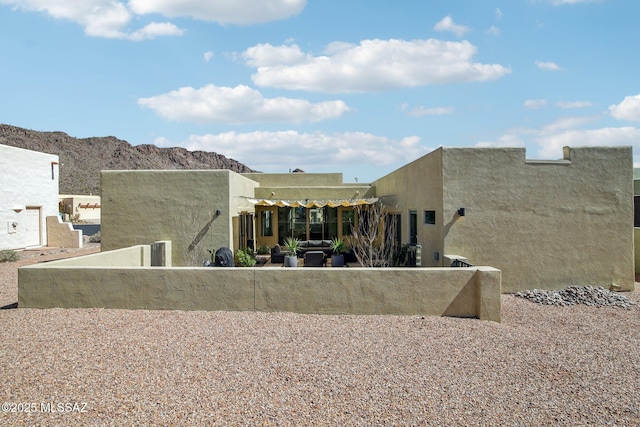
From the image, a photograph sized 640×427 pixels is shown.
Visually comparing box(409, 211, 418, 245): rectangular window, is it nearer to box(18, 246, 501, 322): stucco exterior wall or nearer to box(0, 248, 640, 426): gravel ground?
box(18, 246, 501, 322): stucco exterior wall

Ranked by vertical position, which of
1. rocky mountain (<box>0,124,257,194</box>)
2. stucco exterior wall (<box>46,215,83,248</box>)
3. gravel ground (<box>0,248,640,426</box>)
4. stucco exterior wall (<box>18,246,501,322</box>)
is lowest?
gravel ground (<box>0,248,640,426</box>)

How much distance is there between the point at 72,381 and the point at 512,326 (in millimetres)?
8066

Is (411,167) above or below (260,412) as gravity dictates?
above

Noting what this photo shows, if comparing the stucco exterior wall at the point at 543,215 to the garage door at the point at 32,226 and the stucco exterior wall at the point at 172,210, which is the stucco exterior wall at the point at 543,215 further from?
the garage door at the point at 32,226

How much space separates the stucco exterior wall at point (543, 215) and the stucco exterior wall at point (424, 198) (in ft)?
1.09

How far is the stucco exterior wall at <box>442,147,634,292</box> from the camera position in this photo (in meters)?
12.8

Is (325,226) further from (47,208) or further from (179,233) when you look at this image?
(47,208)

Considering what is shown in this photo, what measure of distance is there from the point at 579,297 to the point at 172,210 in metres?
13.6

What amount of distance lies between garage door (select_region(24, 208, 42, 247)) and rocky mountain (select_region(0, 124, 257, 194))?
4688 cm

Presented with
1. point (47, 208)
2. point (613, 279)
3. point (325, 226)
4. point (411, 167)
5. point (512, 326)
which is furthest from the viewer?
point (47, 208)

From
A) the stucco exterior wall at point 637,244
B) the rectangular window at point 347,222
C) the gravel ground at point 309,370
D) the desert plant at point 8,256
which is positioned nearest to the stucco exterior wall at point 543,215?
the gravel ground at point 309,370

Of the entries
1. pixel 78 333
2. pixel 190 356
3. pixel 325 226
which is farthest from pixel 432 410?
pixel 325 226

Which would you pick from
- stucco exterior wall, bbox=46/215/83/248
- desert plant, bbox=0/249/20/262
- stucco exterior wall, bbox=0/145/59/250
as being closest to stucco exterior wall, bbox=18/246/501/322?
desert plant, bbox=0/249/20/262

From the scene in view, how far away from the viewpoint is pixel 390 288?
31.6 ft
